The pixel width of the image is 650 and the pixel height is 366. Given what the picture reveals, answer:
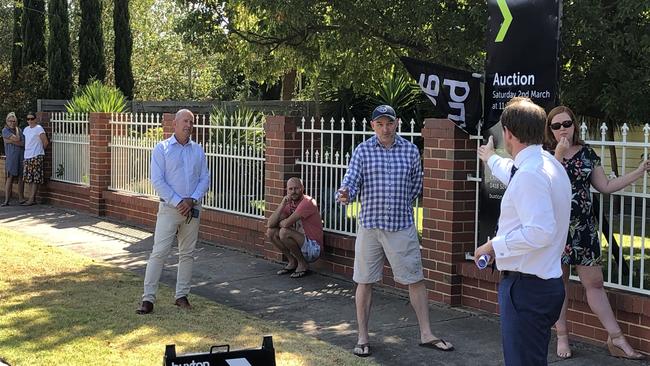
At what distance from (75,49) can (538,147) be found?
2590 centimetres

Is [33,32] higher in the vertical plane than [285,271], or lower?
higher

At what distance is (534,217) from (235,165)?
738cm

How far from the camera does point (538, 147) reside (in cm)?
366

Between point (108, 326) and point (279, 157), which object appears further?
point (279, 157)

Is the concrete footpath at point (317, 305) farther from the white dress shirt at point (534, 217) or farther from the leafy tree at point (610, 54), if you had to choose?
the leafy tree at point (610, 54)

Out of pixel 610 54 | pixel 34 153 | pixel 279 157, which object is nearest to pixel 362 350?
pixel 279 157

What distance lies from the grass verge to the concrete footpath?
0.29 metres

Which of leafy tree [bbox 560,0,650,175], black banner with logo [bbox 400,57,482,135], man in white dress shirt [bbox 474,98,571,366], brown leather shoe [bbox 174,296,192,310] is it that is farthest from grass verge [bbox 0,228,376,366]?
leafy tree [bbox 560,0,650,175]

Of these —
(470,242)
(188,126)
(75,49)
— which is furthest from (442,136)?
(75,49)

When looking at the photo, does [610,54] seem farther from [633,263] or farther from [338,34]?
[338,34]

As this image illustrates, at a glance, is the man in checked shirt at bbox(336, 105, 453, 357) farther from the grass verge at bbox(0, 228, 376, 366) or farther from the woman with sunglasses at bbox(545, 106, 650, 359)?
the woman with sunglasses at bbox(545, 106, 650, 359)

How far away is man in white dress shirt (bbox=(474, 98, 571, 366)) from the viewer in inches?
138

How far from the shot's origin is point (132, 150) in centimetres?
1285

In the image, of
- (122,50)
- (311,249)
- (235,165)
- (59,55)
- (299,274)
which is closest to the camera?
(311,249)
